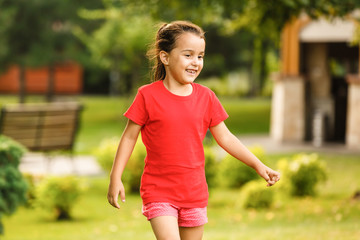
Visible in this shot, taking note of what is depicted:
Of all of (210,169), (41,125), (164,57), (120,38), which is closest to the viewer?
(164,57)

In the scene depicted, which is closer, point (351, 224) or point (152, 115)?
point (152, 115)

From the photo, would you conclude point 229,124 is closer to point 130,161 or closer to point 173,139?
point 130,161

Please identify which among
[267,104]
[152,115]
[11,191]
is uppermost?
[152,115]

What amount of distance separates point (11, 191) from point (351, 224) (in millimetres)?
3799

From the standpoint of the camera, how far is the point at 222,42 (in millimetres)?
26266

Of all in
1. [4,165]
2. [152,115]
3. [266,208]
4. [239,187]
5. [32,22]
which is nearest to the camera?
[152,115]

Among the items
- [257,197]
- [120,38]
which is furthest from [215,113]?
[120,38]

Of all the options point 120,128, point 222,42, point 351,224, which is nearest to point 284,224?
point 351,224

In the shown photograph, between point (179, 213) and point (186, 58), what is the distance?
2.74 feet

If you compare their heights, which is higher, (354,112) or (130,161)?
(130,161)

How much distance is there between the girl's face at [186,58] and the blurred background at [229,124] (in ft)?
1.52

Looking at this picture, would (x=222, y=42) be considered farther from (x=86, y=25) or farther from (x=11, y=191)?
(x=11, y=191)

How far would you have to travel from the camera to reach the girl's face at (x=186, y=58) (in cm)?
360

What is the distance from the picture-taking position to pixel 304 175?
10242mm
